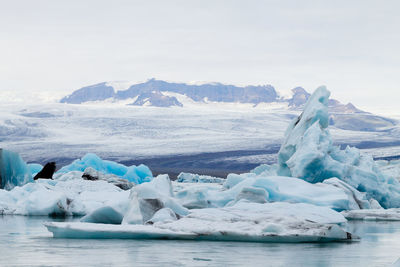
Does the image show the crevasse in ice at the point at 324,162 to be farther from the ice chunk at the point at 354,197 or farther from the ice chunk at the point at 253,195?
the ice chunk at the point at 253,195

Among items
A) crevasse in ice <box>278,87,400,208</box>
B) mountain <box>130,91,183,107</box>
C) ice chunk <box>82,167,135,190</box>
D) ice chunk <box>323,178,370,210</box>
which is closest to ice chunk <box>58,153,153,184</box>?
ice chunk <box>82,167,135,190</box>

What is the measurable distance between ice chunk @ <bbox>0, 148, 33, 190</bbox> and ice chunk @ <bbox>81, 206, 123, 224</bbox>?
23.8 ft

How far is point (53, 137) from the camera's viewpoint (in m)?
63.9

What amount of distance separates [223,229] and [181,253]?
127 centimetres

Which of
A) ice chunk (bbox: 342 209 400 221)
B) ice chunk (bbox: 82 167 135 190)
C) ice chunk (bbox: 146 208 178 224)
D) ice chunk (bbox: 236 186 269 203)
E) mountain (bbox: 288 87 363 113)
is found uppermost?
ice chunk (bbox: 146 208 178 224)

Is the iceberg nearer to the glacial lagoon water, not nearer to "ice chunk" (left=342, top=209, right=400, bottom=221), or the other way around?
"ice chunk" (left=342, top=209, right=400, bottom=221)

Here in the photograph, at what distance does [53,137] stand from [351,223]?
55.5 metres

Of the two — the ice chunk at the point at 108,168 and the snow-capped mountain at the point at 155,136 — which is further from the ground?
the ice chunk at the point at 108,168

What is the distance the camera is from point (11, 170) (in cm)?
1574

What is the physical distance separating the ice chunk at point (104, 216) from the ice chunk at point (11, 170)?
7.24m

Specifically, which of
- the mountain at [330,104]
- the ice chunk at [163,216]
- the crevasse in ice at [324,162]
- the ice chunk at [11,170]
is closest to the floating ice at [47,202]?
the ice chunk at [11,170]

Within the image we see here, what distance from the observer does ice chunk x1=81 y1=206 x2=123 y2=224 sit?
866 centimetres

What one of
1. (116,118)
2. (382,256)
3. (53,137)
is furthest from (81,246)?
(116,118)

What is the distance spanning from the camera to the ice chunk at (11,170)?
15.5 m
